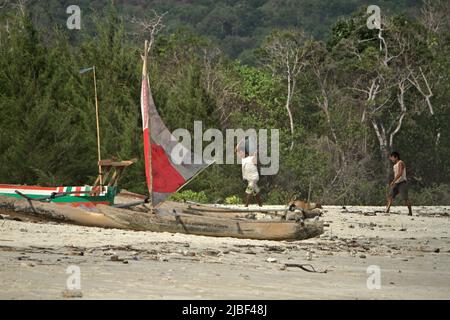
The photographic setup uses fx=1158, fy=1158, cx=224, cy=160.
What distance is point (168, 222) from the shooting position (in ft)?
54.0

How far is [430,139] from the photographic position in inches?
1623

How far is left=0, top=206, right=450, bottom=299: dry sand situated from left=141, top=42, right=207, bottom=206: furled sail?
1425 millimetres

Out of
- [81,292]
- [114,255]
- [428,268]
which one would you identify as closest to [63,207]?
Result: [114,255]

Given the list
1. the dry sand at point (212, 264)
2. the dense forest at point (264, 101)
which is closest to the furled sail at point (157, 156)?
the dry sand at point (212, 264)

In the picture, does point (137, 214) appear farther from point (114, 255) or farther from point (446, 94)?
point (446, 94)

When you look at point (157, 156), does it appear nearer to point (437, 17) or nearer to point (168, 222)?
point (168, 222)

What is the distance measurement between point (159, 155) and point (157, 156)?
4 centimetres

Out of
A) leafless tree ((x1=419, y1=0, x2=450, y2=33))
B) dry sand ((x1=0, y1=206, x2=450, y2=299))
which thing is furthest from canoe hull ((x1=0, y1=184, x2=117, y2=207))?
leafless tree ((x1=419, y1=0, x2=450, y2=33))

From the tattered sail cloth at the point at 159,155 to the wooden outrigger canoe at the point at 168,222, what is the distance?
83 centimetres

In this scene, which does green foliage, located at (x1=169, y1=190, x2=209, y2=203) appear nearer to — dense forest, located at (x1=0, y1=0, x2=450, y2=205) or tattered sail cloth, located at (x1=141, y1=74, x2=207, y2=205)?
dense forest, located at (x1=0, y1=0, x2=450, y2=205)

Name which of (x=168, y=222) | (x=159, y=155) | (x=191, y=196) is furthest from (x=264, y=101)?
(x=168, y=222)

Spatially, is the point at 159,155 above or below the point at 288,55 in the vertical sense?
below

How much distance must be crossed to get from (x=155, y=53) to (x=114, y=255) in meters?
32.4

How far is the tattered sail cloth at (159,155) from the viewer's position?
1742cm
